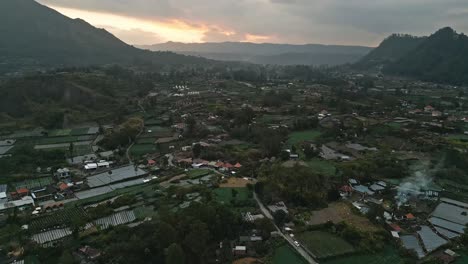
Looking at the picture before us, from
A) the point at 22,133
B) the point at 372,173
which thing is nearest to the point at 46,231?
the point at 372,173

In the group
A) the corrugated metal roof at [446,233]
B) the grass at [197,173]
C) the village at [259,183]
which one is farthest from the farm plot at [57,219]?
the corrugated metal roof at [446,233]

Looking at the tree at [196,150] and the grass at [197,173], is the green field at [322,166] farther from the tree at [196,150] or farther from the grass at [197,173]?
the tree at [196,150]

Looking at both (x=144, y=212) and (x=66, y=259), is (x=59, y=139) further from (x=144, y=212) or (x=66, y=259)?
(x=66, y=259)

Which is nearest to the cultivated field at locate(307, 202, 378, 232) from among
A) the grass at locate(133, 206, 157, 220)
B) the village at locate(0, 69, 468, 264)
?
the village at locate(0, 69, 468, 264)

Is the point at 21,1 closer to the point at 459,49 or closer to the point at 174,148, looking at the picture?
the point at 174,148

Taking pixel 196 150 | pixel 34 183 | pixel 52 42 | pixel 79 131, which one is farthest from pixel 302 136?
pixel 52 42

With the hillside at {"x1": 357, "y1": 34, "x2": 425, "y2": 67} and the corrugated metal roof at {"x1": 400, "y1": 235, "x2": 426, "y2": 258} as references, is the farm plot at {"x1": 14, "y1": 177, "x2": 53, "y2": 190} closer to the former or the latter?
the corrugated metal roof at {"x1": 400, "y1": 235, "x2": 426, "y2": 258}
